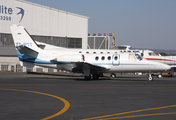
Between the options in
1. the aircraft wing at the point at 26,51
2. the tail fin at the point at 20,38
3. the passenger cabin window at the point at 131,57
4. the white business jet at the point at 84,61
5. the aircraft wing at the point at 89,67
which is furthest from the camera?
the tail fin at the point at 20,38

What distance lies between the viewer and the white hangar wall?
140ft

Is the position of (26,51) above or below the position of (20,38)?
below

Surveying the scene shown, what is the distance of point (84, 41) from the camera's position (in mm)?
54125

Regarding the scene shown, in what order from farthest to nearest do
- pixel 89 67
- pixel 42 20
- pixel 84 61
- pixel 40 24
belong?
1. pixel 42 20
2. pixel 40 24
3. pixel 84 61
4. pixel 89 67

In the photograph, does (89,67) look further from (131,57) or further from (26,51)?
(26,51)

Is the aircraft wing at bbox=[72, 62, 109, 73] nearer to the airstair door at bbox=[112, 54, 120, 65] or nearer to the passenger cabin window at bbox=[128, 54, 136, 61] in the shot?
the airstair door at bbox=[112, 54, 120, 65]

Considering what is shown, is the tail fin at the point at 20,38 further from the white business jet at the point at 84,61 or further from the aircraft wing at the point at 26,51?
the aircraft wing at the point at 26,51

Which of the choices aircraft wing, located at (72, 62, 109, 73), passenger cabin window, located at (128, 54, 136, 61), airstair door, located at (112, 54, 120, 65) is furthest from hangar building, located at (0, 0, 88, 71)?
passenger cabin window, located at (128, 54, 136, 61)

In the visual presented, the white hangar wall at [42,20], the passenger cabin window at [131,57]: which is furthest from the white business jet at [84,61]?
the white hangar wall at [42,20]

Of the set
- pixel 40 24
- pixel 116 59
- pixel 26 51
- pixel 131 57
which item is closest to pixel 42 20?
pixel 40 24

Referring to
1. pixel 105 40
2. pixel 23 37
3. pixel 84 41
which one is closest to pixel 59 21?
pixel 84 41

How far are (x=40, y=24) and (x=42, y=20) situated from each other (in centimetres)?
90

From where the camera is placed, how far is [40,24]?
4681cm

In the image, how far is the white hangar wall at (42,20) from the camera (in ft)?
140
